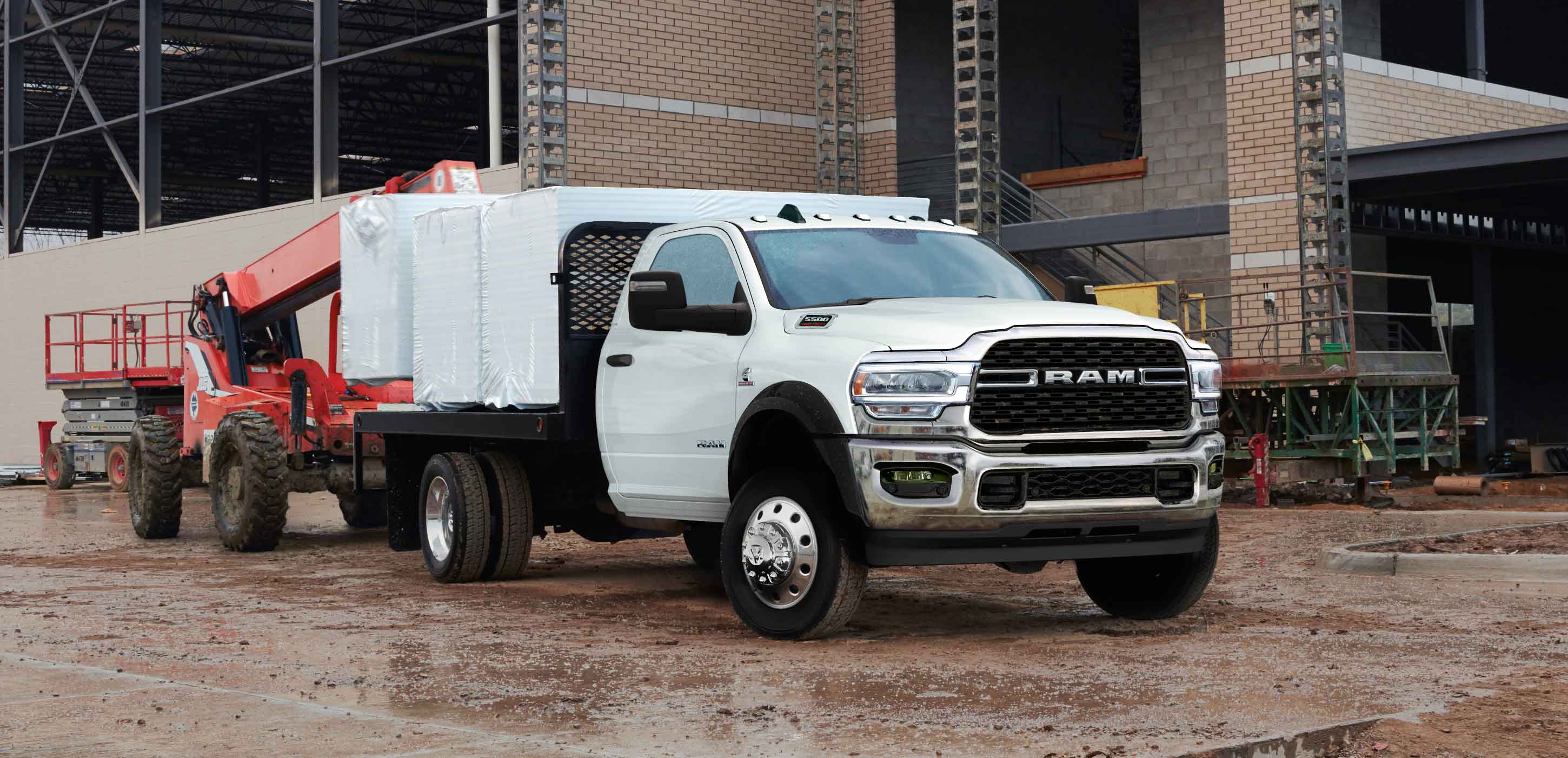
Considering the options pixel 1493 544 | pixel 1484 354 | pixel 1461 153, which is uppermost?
pixel 1461 153

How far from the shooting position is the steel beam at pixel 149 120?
110 ft

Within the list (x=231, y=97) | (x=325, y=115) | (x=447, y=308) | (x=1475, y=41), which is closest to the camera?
(x=447, y=308)

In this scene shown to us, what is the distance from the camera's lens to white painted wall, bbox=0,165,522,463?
30703 millimetres

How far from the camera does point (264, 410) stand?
1598 centimetres

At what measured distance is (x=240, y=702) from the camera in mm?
7016

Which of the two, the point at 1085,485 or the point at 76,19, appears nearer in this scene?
the point at 1085,485

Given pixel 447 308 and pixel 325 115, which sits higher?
pixel 325 115

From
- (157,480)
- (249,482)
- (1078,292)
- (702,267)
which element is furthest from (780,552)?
(157,480)

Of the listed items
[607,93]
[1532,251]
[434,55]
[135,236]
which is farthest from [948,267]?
[434,55]

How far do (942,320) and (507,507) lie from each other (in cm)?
435

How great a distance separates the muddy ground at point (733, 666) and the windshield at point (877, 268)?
6.11ft

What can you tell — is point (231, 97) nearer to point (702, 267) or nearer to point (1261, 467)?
point (1261, 467)

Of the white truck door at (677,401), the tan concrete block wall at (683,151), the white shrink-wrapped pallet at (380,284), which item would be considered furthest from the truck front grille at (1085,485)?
the tan concrete block wall at (683,151)

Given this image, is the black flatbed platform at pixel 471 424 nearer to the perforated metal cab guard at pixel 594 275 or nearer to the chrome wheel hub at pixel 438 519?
the chrome wheel hub at pixel 438 519
